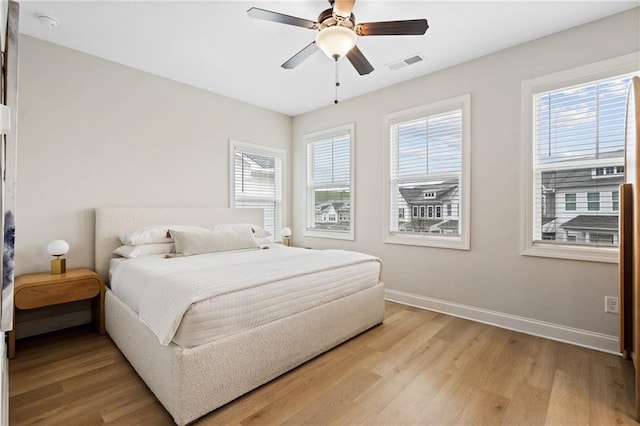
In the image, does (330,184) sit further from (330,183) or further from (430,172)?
(430,172)

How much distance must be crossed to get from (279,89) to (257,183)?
4.59ft

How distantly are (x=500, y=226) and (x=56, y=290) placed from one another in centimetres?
397

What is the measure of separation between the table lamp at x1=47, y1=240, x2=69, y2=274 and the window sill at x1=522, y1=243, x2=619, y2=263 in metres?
4.13

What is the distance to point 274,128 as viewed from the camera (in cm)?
483

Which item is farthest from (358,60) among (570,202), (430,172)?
(570,202)

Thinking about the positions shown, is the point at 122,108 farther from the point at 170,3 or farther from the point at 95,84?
the point at 170,3

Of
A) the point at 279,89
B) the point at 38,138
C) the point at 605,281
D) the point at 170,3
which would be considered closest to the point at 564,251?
the point at 605,281

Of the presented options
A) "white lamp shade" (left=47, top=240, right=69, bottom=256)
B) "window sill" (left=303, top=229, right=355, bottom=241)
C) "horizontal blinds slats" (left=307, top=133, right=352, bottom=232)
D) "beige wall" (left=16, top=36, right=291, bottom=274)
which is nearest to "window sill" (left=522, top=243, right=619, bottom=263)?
"window sill" (left=303, top=229, right=355, bottom=241)

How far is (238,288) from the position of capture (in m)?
1.88

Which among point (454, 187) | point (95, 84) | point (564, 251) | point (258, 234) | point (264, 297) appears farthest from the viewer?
point (258, 234)

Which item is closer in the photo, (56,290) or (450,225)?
(56,290)

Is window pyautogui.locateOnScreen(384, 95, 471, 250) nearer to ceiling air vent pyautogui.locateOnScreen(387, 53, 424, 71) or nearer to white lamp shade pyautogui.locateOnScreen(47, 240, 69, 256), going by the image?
ceiling air vent pyautogui.locateOnScreen(387, 53, 424, 71)

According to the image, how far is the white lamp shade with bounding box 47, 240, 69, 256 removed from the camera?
2.65 meters

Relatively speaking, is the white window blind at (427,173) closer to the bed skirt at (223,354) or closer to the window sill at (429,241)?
the window sill at (429,241)
